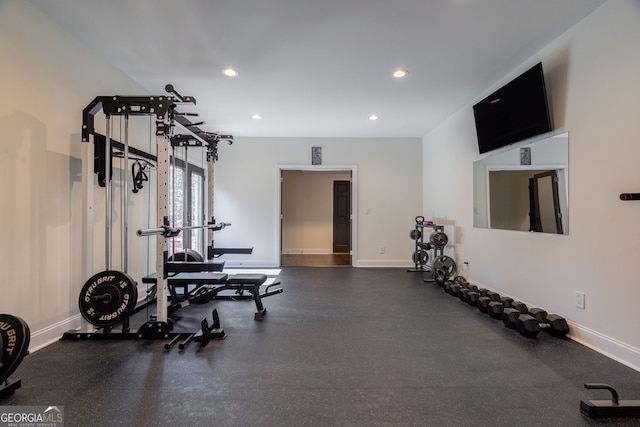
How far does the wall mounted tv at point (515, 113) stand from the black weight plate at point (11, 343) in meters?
3.96

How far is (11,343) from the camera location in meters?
1.48

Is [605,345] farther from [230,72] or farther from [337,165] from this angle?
[337,165]

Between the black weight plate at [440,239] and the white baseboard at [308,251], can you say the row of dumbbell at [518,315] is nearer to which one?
the black weight plate at [440,239]

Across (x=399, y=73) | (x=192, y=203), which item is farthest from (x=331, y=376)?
(x=192, y=203)

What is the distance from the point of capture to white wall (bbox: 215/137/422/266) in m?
5.68

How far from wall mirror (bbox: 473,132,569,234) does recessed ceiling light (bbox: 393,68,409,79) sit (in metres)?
1.42

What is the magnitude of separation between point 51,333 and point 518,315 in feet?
12.6

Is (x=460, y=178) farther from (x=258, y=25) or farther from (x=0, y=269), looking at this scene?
(x=0, y=269)

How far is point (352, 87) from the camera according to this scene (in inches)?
134

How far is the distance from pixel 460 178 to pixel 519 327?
2.38 meters

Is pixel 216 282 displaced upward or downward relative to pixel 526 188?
downward

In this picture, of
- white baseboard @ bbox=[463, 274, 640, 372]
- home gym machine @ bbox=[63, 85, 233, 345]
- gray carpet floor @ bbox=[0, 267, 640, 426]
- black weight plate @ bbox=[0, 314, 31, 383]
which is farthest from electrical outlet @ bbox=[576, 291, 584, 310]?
black weight plate @ bbox=[0, 314, 31, 383]

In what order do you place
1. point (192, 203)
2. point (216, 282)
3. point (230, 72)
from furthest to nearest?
point (192, 203) → point (230, 72) → point (216, 282)

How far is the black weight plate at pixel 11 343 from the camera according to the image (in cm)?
145
